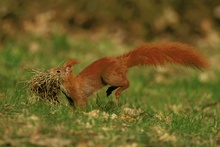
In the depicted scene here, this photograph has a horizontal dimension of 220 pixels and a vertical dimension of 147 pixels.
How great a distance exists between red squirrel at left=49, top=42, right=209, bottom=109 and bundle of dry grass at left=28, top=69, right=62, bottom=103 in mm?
55

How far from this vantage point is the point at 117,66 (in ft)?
16.9

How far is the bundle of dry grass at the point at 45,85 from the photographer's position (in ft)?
16.6

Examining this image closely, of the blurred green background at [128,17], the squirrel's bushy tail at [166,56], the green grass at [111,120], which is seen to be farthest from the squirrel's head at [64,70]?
the blurred green background at [128,17]

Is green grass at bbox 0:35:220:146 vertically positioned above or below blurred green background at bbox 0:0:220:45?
below

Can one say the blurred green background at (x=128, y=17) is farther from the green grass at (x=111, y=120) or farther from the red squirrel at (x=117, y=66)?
the red squirrel at (x=117, y=66)

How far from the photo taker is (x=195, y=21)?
460 inches

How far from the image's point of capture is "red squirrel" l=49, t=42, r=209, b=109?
509cm

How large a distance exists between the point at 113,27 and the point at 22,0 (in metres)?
1.90

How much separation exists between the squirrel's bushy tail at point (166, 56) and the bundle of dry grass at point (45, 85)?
0.72m

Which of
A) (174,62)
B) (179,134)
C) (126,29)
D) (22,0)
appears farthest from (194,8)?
(179,134)

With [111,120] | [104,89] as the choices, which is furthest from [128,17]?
[111,120]

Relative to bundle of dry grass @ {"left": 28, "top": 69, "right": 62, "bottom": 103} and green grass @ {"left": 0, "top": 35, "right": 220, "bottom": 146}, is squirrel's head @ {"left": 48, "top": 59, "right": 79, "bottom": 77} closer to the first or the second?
bundle of dry grass @ {"left": 28, "top": 69, "right": 62, "bottom": 103}

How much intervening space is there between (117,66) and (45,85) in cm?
69

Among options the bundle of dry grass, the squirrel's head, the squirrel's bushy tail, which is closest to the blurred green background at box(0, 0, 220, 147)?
the bundle of dry grass
